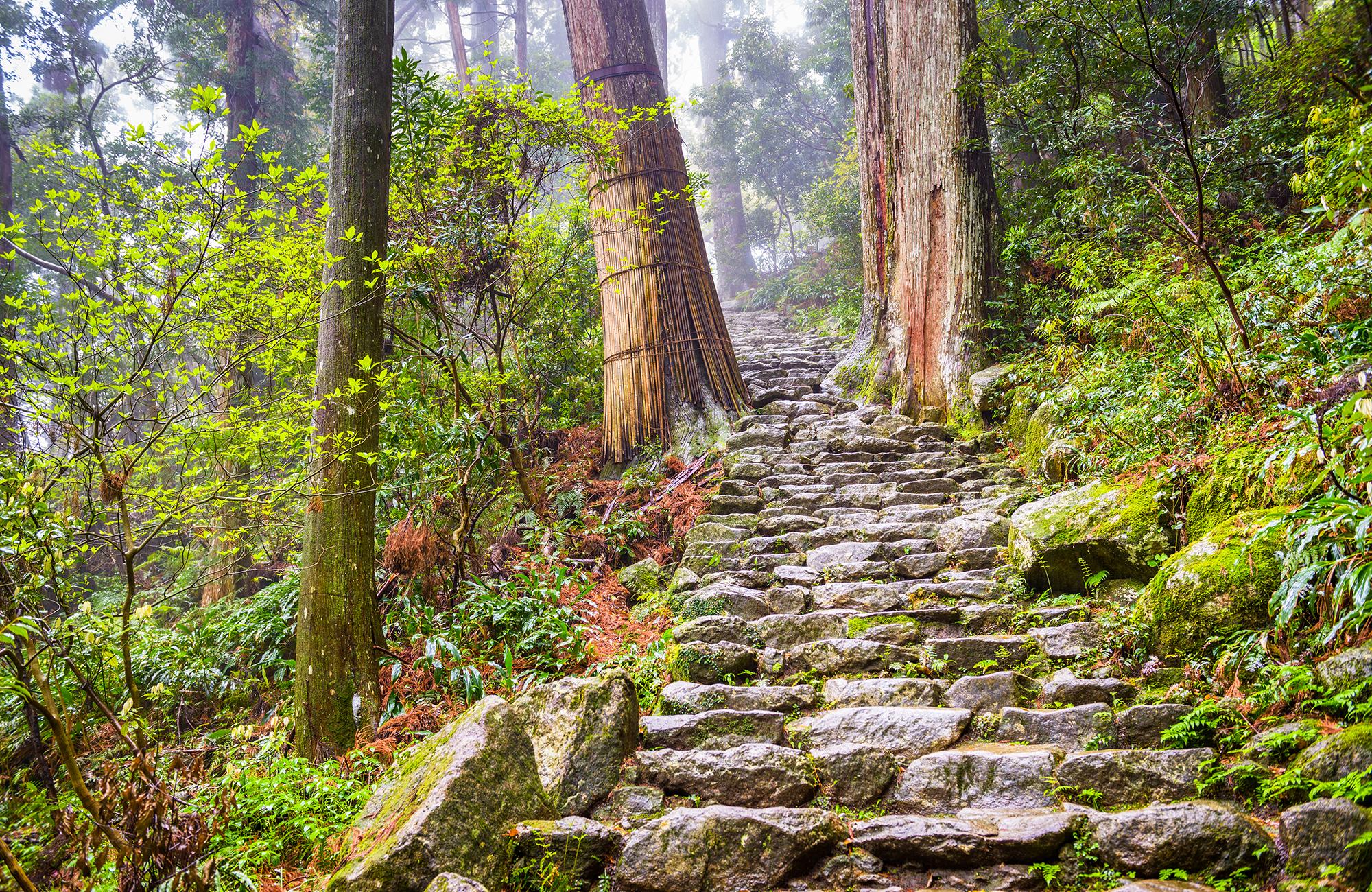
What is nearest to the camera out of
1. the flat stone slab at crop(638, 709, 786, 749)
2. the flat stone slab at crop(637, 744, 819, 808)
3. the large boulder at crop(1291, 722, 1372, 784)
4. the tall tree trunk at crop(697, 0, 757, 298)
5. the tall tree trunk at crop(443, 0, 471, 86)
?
the large boulder at crop(1291, 722, 1372, 784)

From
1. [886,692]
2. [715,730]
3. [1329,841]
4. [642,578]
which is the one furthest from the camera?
[642,578]

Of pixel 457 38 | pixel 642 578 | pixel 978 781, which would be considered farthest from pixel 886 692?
pixel 457 38

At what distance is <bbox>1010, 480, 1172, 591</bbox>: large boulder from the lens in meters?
3.49

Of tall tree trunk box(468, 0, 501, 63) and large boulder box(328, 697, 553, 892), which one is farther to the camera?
tall tree trunk box(468, 0, 501, 63)

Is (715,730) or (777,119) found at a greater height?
(777,119)

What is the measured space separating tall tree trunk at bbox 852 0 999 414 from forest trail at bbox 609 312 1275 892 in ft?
7.14

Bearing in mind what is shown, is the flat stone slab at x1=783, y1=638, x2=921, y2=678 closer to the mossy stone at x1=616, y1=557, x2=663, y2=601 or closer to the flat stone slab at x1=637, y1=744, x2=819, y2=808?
the flat stone slab at x1=637, y1=744, x2=819, y2=808

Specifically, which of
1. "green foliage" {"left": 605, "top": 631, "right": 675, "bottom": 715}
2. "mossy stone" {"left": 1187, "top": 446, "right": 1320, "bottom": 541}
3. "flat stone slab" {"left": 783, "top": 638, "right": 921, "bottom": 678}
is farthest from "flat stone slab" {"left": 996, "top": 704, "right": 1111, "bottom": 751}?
"green foliage" {"left": 605, "top": 631, "right": 675, "bottom": 715}

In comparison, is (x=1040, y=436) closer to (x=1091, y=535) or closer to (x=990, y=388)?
(x=990, y=388)

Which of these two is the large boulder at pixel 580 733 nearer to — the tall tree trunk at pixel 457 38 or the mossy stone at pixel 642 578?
the mossy stone at pixel 642 578

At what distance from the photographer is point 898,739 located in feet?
9.50

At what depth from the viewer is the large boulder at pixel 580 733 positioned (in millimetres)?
2801

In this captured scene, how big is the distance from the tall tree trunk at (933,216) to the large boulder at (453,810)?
5279 mm

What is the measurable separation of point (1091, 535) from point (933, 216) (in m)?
4.47
